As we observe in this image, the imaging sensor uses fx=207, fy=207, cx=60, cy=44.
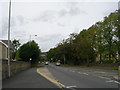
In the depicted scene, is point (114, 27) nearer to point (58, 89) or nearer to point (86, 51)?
point (86, 51)

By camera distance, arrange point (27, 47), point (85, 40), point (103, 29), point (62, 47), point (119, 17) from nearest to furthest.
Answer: point (119, 17) < point (103, 29) < point (85, 40) < point (27, 47) < point (62, 47)

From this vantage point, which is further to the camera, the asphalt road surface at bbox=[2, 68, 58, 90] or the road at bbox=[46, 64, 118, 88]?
the road at bbox=[46, 64, 118, 88]

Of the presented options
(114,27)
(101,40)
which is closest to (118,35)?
(114,27)

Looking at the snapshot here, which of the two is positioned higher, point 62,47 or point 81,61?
point 62,47

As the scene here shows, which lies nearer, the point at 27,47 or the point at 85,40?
the point at 85,40

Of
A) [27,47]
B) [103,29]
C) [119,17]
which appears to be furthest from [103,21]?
[27,47]

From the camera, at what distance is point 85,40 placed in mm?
59656

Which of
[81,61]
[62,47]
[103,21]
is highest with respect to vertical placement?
[103,21]

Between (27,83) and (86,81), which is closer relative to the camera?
(27,83)

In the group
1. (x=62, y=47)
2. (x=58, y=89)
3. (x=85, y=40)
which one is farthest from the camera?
(x=62, y=47)

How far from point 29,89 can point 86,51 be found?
49689mm

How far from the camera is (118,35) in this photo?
140 feet

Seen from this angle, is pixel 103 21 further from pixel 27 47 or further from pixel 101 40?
pixel 27 47

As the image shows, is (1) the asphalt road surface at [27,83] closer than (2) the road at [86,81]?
Yes
